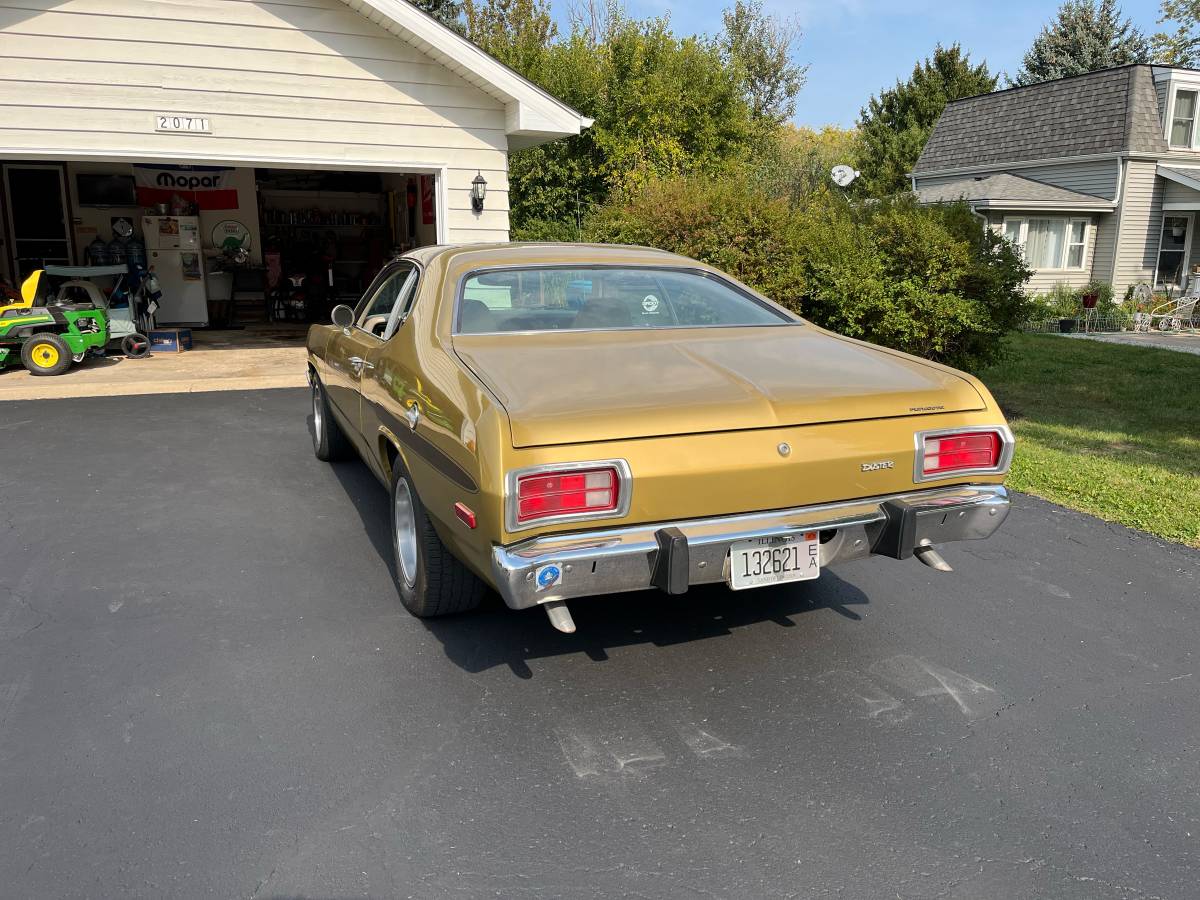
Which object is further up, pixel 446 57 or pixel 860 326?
pixel 446 57

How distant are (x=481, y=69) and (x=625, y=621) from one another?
8.24m

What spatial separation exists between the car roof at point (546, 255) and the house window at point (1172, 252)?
22.3 meters

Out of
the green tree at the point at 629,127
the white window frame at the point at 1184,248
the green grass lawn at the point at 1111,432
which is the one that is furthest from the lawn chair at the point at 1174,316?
the green tree at the point at 629,127

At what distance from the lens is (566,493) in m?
3.02

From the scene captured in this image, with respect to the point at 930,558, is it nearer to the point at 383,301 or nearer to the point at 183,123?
the point at 383,301

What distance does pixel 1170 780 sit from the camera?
2902 millimetres

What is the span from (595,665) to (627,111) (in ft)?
66.7

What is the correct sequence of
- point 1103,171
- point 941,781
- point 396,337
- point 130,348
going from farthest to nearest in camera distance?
point 1103,171
point 130,348
point 396,337
point 941,781

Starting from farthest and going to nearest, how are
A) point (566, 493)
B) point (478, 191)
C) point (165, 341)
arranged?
1. point (165, 341)
2. point (478, 191)
3. point (566, 493)

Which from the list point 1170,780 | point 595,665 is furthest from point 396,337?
point 1170,780

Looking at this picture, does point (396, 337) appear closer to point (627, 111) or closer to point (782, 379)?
point (782, 379)

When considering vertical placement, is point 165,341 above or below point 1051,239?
below

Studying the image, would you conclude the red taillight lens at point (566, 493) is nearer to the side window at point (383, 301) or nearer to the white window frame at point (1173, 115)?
the side window at point (383, 301)

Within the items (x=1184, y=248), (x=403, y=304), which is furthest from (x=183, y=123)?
(x=1184, y=248)
